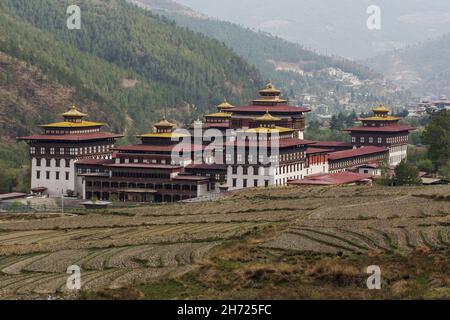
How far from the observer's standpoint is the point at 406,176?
120 meters

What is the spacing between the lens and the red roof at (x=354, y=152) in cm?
14036

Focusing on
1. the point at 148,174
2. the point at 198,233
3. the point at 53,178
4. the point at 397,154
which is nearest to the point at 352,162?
the point at 397,154

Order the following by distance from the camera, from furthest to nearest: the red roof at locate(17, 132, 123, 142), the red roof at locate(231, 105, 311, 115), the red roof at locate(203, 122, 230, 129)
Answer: the red roof at locate(203, 122, 230, 129) < the red roof at locate(231, 105, 311, 115) < the red roof at locate(17, 132, 123, 142)

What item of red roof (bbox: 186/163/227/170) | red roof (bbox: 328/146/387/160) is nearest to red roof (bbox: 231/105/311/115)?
red roof (bbox: 328/146/387/160)

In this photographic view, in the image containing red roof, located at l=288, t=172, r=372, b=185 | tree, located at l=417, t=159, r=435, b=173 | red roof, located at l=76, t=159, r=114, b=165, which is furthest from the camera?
tree, located at l=417, t=159, r=435, b=173

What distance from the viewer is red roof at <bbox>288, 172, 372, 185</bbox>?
120 m

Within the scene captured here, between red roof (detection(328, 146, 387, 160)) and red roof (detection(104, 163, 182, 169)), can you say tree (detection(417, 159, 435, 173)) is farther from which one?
red roof (detection(104, 163, 182, 169))

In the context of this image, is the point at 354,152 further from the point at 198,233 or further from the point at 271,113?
the point at 198,233

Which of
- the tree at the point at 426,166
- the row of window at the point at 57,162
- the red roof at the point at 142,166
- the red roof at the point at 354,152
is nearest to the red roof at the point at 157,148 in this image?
the red roof at the point at 142,166

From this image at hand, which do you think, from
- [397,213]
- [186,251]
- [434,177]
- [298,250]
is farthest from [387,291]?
[434,177]

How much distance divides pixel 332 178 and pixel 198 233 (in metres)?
39.6

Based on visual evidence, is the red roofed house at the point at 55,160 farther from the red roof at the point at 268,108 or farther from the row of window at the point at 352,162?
the row of window at the point at 352,162

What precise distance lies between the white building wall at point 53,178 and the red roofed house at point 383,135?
3926 cm

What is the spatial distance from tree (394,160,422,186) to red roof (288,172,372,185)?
15.7 ft
